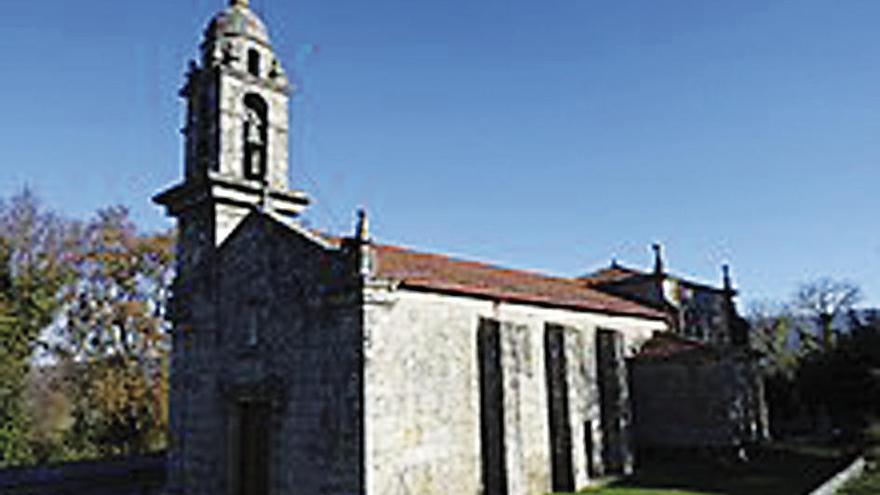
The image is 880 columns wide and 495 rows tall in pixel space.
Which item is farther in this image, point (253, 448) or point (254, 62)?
point (254, 62)

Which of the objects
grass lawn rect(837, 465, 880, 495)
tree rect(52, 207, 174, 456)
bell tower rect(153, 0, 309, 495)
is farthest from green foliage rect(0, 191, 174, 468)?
grass lawn rect(837, 465, 880, 495)

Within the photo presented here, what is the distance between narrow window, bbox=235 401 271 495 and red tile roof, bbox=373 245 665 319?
4524 millimetres

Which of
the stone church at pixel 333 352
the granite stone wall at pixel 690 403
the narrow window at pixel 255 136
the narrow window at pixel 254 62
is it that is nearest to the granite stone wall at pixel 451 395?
the stone church at pixel 333 352

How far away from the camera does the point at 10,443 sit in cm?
2331

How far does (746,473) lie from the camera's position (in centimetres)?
1767

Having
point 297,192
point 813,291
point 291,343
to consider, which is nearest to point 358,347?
point 291,343

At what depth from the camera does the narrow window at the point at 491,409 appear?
14.9 metres

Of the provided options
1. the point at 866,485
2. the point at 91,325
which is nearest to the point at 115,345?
the point at 91,325

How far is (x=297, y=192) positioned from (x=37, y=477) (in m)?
13.7

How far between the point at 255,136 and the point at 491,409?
939 centimetres

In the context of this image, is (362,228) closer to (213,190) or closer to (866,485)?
(213,190)

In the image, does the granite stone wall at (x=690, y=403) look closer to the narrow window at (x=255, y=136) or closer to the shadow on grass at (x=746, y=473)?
the shadow on grass at (x=746, y=473)

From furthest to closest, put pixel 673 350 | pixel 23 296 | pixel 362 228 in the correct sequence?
1. pixel 23 296
2. pixel 673 350
3. pixel 362 228

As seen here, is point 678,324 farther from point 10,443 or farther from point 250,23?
point 10,443
